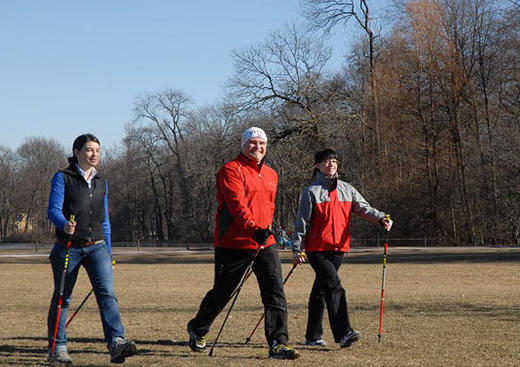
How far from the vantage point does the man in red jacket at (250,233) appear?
22.4 feet

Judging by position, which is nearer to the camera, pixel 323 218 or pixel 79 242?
pixel 79 242

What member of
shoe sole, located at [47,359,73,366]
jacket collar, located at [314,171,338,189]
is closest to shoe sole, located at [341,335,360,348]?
jacket collar, located at [314,171,338,189]

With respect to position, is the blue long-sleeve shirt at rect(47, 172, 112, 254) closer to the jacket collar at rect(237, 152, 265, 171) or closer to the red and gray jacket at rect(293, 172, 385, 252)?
the jacket collar at rect(237, 152, 265, 171)

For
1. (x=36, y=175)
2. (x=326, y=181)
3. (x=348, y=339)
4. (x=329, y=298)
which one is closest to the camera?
(x=348, y=339)

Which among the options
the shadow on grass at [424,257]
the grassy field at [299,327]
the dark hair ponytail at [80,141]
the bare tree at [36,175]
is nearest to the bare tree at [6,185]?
the bare tree at [36,175]

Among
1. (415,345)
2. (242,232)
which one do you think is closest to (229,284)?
(242,232)

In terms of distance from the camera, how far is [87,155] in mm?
6805

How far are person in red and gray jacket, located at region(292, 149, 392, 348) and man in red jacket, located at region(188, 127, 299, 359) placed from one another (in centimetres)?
57

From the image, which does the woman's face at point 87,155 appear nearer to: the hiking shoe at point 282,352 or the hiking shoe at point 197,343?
the hiking shoe at point 197,343

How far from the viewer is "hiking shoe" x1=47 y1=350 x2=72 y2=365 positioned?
661cm

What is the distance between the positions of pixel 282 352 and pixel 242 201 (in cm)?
144

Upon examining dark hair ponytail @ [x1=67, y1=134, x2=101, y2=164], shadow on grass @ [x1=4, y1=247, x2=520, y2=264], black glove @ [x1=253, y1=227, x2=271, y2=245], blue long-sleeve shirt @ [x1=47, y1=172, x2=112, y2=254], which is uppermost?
dark hair ponytail @ [x1=67, y1=134, x2=101, y2=164]

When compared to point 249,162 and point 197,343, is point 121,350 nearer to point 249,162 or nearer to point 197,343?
point 197,343

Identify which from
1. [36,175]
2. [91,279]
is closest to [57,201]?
[91,279]
